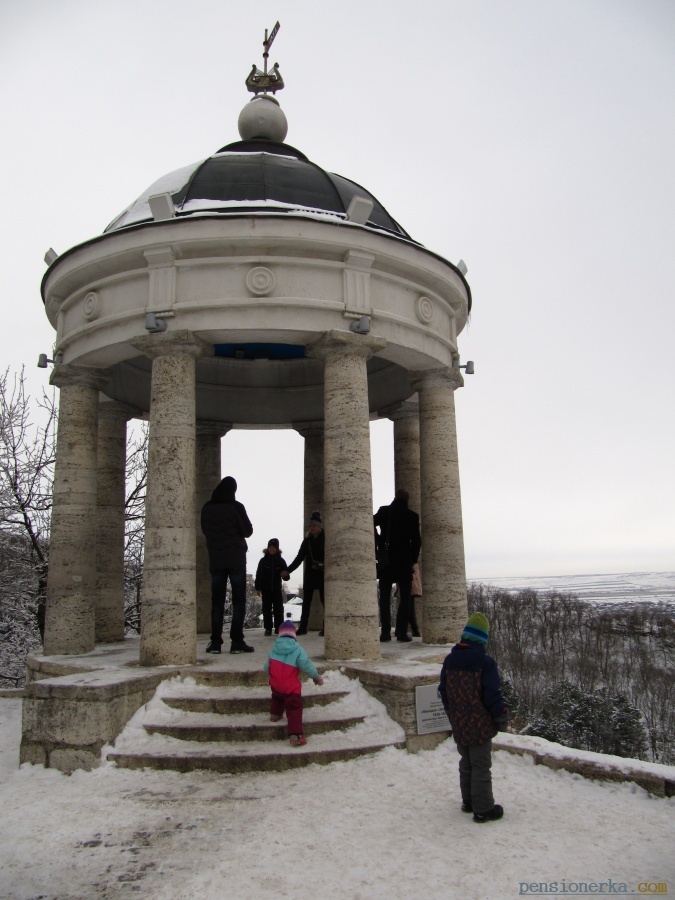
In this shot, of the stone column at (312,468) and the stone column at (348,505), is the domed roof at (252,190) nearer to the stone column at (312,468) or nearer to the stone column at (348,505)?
the stone column at (348,505)

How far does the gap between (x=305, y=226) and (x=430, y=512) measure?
522 centimetres

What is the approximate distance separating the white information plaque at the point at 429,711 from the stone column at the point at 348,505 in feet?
5.97

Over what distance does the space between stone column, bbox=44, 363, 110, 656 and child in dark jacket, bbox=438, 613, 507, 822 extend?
7.81m

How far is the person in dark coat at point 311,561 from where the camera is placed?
14250 mm

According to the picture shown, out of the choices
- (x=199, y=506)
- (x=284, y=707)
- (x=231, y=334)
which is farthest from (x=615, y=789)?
(x=199, y=506)

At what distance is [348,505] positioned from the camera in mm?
10781

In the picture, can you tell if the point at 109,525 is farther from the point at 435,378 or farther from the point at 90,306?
the point at 435,378

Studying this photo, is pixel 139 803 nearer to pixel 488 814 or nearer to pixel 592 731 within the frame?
pixel 488 814

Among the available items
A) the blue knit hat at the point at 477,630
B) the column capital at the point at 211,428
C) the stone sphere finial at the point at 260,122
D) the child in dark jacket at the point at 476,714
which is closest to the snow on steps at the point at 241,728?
the child in dark jacket at the point at 476,714

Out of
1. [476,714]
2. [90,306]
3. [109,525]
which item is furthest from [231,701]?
[109,525]

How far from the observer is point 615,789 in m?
7.05

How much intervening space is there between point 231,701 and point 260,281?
5825mm

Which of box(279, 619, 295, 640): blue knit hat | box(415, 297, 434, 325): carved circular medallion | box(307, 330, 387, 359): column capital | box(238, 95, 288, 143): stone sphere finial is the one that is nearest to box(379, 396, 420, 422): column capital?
box(415, 297, 434, 325): carved circular medallion

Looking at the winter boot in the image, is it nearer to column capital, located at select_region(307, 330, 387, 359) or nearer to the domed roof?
column capital, located at select_region(307, 330, 387, 359)
